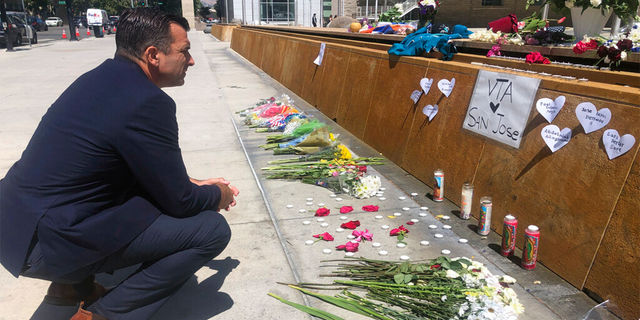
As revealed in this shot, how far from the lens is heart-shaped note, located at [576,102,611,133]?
9.77ft

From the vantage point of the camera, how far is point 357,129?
706cm

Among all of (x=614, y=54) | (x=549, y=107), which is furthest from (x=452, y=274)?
(x=614, y=54)

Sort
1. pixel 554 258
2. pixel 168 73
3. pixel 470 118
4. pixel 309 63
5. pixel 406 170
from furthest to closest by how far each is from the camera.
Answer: pixel 309 63 < pixel 406 170 < pixel 470 118 < pixel 554 258 < pixel 168 73

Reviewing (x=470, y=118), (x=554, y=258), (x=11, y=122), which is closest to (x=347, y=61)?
(x=470, y=118)

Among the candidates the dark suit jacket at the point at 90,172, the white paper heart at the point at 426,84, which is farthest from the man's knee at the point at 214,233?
the white paper heart at the point at 426,84

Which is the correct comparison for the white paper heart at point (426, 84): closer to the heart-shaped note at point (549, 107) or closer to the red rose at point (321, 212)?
the heart-shaped note at point (549, 107)

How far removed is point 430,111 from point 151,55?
3.21 metres

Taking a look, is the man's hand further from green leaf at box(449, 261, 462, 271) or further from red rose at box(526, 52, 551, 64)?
red rose at box(526, 52, 551, 64)

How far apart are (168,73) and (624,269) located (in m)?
2.84

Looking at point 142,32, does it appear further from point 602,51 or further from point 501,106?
point 602,51

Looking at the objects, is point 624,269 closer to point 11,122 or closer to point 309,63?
point 309,63

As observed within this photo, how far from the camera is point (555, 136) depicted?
131 inches

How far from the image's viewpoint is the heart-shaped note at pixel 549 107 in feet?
10.9

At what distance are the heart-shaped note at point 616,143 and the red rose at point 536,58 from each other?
1.18 m
